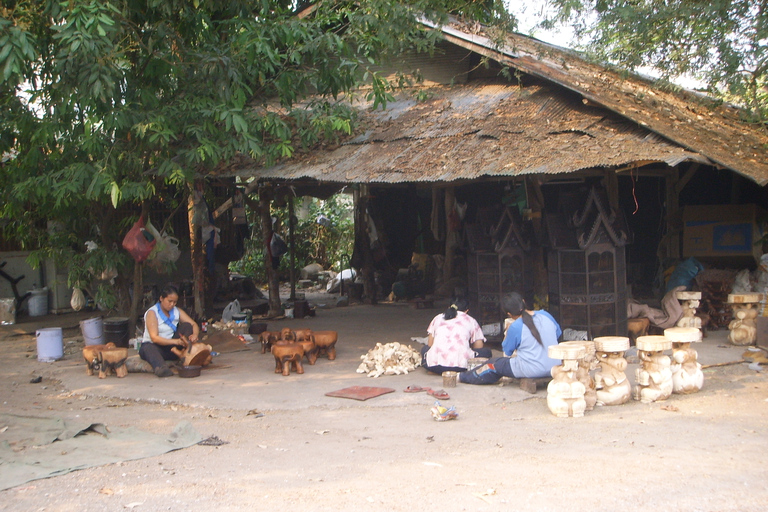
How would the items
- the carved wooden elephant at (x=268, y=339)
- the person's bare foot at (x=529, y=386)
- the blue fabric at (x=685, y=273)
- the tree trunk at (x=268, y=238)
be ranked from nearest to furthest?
the person's bare foot at (x=529, y=386) → the carved wooden elephant at (x=268, y=339) → the blue fabric at (x=685, y=273) → the tree trunk at (x=268, y=238)

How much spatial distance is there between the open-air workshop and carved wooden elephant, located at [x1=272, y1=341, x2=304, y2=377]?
0.06 metres

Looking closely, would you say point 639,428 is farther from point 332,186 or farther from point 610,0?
point 332,186

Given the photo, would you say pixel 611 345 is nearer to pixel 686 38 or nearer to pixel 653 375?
pixel 653 375

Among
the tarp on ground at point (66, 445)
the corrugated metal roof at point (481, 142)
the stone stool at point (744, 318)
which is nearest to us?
the tarp on ground at point (66, 445)

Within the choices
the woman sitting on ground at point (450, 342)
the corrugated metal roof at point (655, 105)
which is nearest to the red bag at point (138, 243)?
the woman sitting on ground at point (450, 342)

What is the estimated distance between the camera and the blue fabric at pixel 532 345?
272 inches

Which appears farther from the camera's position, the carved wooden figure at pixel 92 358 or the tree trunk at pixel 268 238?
the tree trunk at pixel 268 238

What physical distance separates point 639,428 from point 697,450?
2.19 ft

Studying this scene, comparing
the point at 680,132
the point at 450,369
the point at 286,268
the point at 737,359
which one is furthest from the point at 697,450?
the point at 286,268

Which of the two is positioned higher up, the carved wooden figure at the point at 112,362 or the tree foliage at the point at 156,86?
the tree foliage at the point at 156,86

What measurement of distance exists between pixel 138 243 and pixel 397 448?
5.84m

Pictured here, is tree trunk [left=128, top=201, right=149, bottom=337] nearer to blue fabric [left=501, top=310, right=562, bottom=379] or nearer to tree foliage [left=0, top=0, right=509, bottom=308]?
tree foliage [left=0, top=0, right=509, bottom=308]

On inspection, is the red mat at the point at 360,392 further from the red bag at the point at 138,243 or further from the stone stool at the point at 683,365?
the red bag at the point at 138,243

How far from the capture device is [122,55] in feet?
27.3
